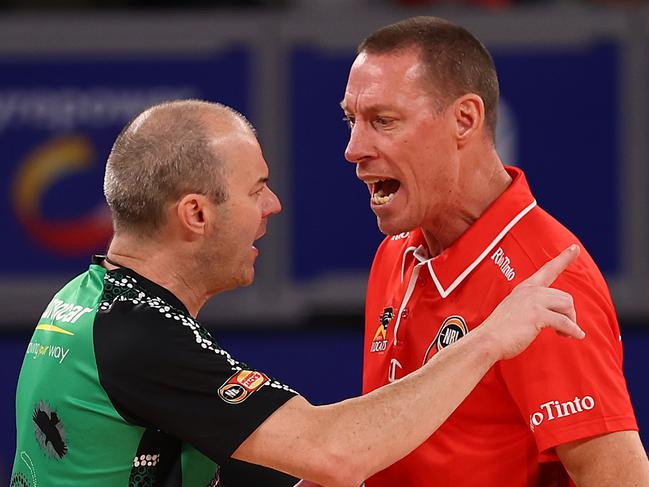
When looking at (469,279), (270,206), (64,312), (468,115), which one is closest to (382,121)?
(468,115)

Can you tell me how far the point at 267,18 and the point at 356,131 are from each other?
3749mm

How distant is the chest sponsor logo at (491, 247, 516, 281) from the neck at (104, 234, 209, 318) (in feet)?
2.70

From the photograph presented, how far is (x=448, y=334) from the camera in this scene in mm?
3510

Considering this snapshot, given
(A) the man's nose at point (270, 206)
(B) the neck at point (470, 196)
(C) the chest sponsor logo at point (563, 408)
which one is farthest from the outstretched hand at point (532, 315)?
(A) the man's nose at point (270, 206)

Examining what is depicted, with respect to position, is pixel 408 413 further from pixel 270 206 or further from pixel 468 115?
pixel 468 115

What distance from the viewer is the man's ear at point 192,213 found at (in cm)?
340

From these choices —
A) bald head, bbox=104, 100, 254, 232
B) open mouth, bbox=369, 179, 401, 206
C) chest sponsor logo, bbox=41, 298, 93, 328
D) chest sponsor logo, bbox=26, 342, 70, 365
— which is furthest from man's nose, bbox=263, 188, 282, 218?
chest sponsor logo, bbox=26, 342, 70, 365

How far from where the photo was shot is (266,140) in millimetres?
7293

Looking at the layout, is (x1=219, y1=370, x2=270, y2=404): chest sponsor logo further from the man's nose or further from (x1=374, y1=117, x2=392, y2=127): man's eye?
(x1=374, y1=117, x2=392, y2=127): man's eye

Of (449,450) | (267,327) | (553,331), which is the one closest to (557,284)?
(553,331)

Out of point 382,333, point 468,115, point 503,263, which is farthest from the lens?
point 382,333

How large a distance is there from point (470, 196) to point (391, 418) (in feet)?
2.48

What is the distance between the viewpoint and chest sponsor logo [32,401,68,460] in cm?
333

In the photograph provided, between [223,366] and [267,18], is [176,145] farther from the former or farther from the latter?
[267,18]
